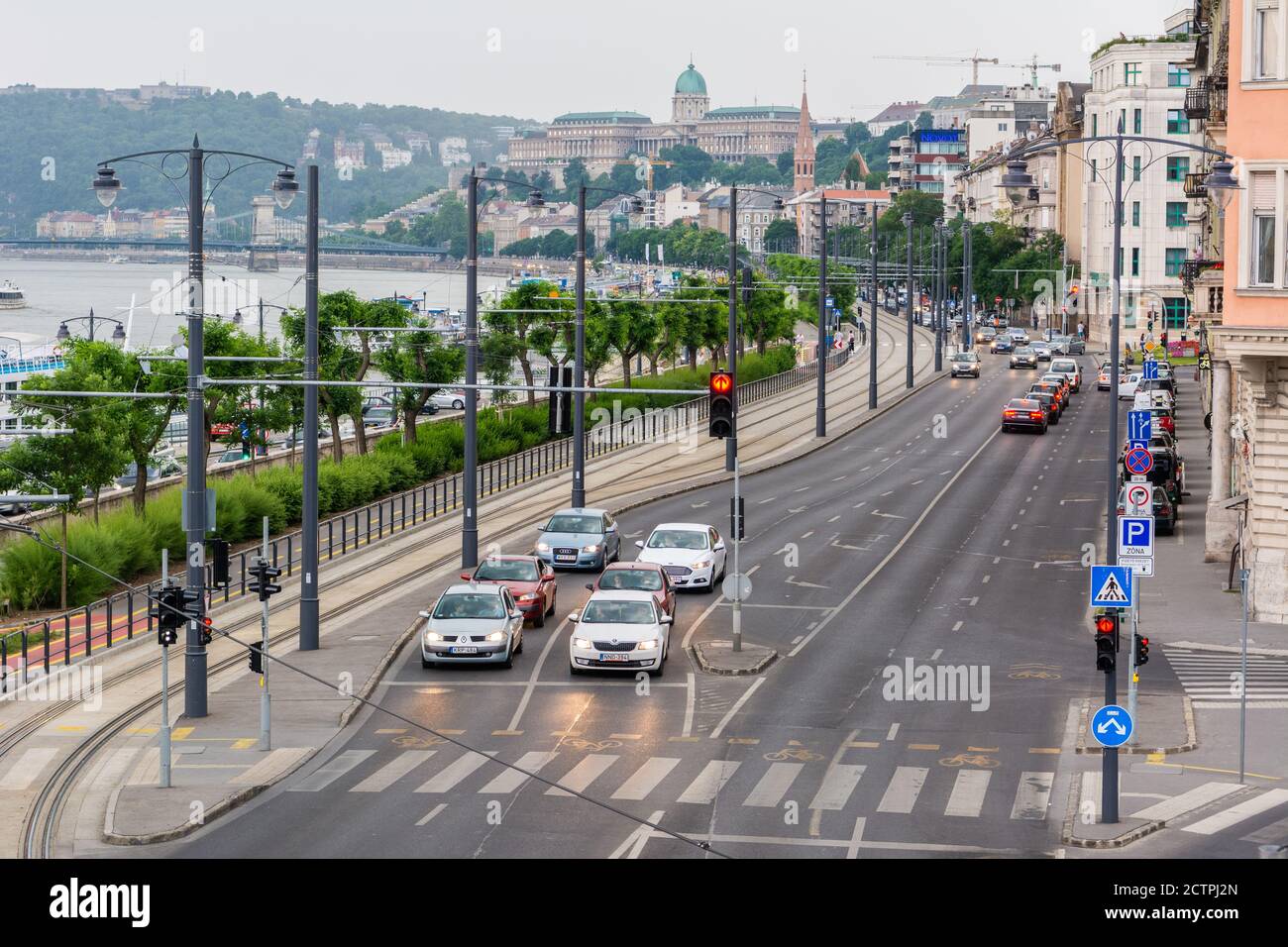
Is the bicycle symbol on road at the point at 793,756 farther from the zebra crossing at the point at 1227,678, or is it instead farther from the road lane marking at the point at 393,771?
the zebra crossing at the point at 1227,678

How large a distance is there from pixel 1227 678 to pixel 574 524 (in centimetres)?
1638

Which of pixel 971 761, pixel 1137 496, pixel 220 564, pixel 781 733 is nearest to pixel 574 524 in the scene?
pixel 1137 496

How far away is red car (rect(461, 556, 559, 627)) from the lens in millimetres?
37031

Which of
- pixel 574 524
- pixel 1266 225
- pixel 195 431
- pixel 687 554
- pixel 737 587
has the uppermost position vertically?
pixel 1266 225

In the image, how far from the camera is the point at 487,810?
23609 millimetres

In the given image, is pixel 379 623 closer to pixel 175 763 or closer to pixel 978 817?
pixel 175 763

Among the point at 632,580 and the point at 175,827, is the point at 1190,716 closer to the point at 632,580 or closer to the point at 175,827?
the point at 632,580

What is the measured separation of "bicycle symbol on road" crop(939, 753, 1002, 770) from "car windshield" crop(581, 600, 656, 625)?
25.4 feet

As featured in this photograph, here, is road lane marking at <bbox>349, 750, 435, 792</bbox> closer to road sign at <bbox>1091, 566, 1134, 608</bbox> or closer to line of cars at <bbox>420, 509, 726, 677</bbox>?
line of cars at <bbox>420, 509, 726, 677</bbox>

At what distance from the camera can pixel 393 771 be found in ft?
85.8

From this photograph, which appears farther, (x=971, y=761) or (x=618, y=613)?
(x=618, y=613)

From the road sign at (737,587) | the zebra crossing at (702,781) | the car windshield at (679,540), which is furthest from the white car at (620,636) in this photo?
the car windshield at (679,540)
